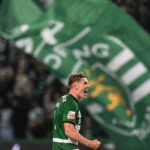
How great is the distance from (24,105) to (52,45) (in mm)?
2417

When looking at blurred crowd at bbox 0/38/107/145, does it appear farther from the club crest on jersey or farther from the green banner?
the club crest on jersey

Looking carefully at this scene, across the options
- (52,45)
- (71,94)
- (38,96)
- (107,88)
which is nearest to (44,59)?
(52,45)

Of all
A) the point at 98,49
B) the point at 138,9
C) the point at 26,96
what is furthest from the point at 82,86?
the point at 138,9

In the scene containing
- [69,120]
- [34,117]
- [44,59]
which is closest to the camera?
[69,120]

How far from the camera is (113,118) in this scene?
934 cm

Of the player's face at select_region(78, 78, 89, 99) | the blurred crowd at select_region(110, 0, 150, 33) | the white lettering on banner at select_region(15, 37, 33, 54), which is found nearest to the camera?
the player's face at select_region(78, 78, 89, 99)

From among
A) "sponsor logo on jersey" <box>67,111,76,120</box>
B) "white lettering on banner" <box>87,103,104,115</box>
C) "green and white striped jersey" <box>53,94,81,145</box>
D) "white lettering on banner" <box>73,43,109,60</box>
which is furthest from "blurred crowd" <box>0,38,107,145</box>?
"sponsor logo on jersey" <box>67,111,76,120</box>

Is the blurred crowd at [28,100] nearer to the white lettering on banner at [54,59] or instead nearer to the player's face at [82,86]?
the white lettering on banner at [54,59]

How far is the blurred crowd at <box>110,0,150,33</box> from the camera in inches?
488

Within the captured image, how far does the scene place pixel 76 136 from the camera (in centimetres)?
500

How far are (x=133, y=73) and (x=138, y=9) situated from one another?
340 cm

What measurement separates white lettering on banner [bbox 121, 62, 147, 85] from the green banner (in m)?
0.02

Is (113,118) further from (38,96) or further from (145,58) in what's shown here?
(38,96)

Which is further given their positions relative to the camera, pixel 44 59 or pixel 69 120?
pixel 44 59
